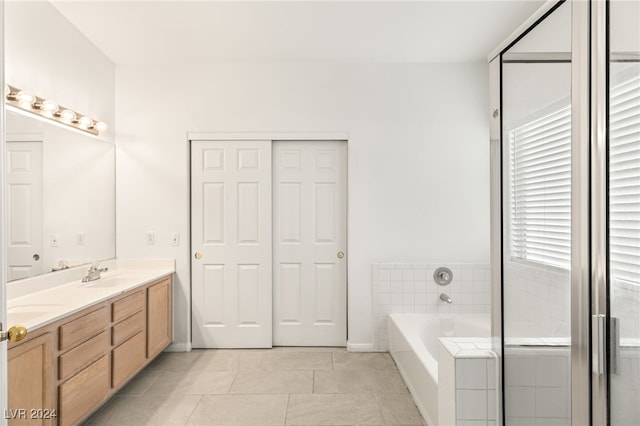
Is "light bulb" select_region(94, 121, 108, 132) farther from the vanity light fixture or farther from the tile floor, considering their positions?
the tile floor

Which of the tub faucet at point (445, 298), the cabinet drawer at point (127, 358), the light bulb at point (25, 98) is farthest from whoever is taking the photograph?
the tub faucet at point (445, 298)

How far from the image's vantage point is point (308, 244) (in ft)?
11.7

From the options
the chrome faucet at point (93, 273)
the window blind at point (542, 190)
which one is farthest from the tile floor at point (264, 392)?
the window blind at point (542, 190)

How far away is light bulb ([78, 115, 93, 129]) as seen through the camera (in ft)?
9.55

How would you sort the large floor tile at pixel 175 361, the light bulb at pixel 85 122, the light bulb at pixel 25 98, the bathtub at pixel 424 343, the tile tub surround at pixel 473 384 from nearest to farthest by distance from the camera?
the tile tub surround at pixel 473 384, the bathtub at pixel 424 343, the light bulb at pixel 25 98, the light bulb at pixel 85 122, the large floor tile at pixel 175 361

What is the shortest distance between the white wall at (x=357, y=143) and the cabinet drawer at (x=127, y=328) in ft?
2.29

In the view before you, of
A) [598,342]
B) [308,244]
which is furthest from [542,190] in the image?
[308,244]

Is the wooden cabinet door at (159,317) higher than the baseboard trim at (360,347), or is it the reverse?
the wooden cabinet door at (159,317)

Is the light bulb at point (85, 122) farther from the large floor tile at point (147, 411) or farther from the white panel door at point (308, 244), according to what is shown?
the large floor tile at point (147, 411)

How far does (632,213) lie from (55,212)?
10.4 ft

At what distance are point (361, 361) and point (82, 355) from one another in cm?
209

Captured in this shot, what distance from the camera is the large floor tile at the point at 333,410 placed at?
227 cm

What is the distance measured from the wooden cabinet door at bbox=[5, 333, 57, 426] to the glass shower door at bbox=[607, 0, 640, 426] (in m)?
2.13

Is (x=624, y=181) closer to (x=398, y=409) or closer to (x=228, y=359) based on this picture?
(x=398, y=409)
